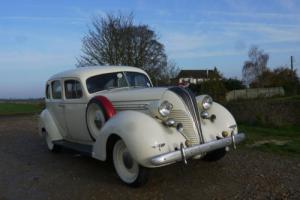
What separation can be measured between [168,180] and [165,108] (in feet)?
3.89

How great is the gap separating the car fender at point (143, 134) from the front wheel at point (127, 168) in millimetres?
291

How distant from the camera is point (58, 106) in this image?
384 inches

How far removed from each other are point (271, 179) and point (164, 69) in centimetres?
2950

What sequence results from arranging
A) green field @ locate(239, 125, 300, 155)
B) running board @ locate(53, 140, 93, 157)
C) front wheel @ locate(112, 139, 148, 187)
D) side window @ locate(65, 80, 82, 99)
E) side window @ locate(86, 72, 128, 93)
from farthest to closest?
green field @ locate(239, 125, 300, 155), side window @ locate(65, 80, 82, 99), side window @ locate(86, 72, 128, 93), running board @ locate(53, 140, 93, 157), front wheel @ locate(112, 139, 148, 187)

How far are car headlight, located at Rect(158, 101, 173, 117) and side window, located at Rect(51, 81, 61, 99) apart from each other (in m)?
3.78

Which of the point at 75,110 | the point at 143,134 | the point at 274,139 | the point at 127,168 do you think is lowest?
the point at 274,139

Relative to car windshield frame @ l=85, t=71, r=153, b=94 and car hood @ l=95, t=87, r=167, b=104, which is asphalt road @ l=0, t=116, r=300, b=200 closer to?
Result: car hood @ l=95, t=87, r=167, b=104

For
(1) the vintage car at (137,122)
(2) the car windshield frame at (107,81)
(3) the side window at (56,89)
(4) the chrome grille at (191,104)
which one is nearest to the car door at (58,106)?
(3) the side window at (56,89)

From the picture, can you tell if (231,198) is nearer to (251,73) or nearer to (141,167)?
(141,167)

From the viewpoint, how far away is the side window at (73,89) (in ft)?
29.2

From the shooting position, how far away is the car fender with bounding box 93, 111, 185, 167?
6289 mm

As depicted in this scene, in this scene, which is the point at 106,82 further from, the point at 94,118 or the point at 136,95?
the point at 136,95

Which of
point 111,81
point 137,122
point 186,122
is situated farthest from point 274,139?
point 137,122

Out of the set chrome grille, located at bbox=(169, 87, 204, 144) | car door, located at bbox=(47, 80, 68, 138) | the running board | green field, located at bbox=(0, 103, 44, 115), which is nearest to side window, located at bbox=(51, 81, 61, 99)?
car door, located at bbox=(47, 80, 68, 138)
